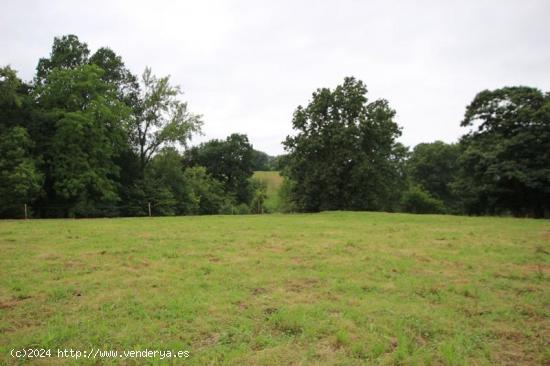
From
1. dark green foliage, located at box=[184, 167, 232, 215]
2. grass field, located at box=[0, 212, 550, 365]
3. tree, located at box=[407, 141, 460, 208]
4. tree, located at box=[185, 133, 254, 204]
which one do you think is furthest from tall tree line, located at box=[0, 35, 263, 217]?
tree, located at box=[407, 141, 460, 208]

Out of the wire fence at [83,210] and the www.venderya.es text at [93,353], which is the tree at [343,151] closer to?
the wire fence at [83,210]

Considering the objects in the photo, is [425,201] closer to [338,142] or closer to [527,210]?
[527,210]

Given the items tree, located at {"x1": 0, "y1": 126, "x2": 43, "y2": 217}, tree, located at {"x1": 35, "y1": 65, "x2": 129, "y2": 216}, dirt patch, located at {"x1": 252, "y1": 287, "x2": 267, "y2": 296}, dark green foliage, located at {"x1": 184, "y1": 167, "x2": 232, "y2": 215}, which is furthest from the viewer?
dark green foliage, located at {"x1": 184, "y1": 167, "x2": 232, "y2": 215}

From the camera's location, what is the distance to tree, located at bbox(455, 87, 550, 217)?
29.5 metres

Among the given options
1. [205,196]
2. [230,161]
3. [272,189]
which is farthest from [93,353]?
[272,189]

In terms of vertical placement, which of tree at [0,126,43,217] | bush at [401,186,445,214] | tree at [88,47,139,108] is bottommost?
bush at [401,186,445,214]

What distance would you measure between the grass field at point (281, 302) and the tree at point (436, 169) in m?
56.8

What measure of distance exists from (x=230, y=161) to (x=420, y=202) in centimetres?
3885

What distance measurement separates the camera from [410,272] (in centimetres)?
933

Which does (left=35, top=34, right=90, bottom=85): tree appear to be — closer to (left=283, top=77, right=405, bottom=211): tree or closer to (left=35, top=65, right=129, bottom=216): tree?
(left=35, top=65, right=129, bottom=216): tree

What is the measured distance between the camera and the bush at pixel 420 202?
59.8 metres

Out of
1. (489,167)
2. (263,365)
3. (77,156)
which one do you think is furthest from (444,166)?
(263,365)

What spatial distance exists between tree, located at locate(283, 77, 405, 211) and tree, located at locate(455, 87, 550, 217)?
7069 mm

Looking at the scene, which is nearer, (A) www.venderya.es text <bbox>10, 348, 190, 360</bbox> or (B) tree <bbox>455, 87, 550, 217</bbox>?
(A) www.venderya.es text <bbox>10, 348, 190, 360</bbox>
